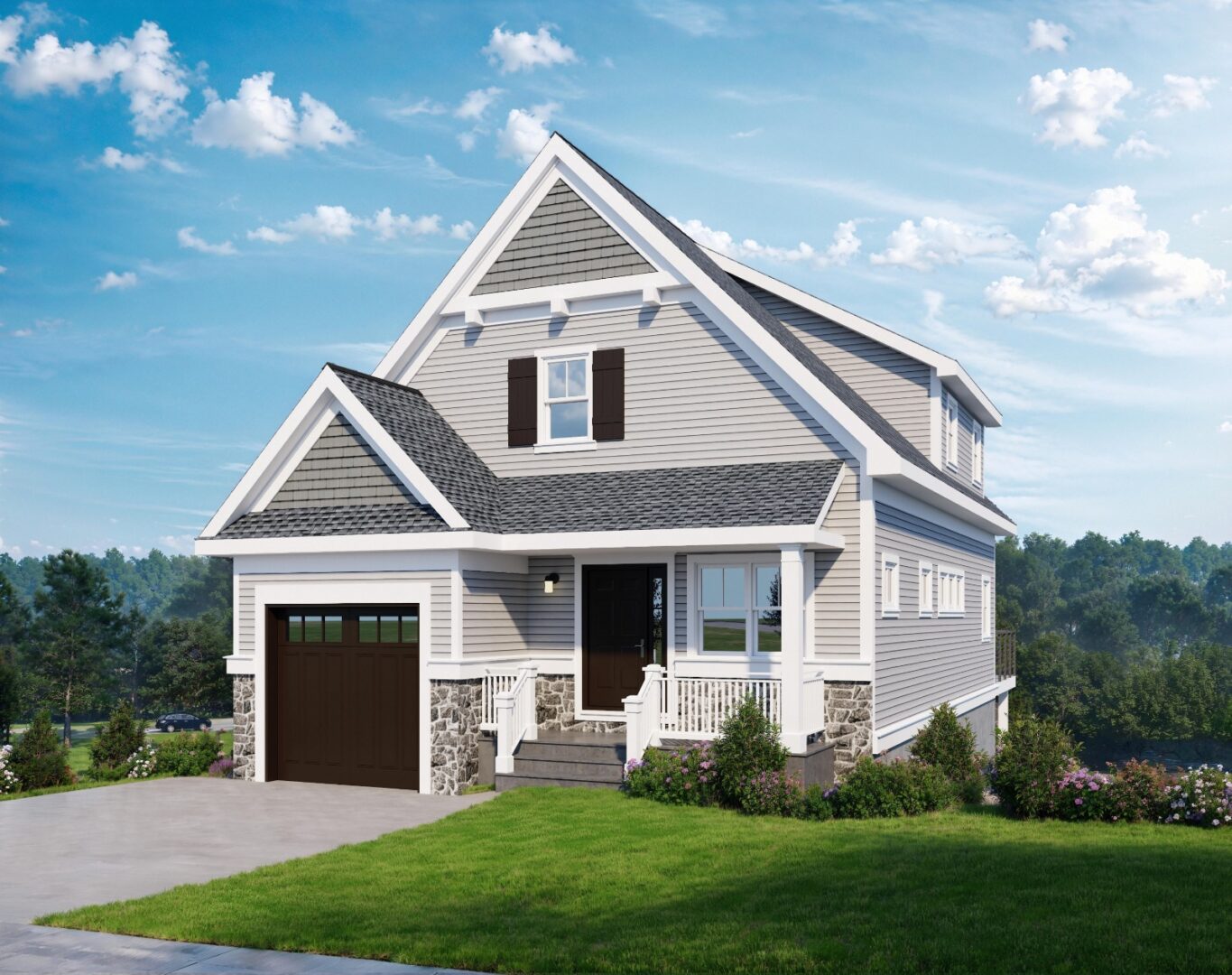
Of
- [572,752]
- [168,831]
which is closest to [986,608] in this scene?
[572,752]

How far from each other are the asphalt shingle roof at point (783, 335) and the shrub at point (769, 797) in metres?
5.94

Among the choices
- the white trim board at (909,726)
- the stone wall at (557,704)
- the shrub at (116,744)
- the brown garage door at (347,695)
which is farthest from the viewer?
the shrub at (116,744)

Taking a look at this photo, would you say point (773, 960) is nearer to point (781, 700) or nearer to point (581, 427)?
point (781, 700)

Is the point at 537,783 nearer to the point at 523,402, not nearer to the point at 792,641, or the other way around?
the point at 792,641

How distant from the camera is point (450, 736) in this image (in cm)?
1689

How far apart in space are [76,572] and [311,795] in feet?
198

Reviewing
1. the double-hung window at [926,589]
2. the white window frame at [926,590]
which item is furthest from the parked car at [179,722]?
the double-hung window at [926,589]

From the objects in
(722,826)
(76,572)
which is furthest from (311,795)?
(76,572)

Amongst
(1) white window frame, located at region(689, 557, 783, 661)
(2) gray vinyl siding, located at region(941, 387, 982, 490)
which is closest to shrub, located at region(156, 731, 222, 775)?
(1) white window frame, located at region(689, 557, 783, 661)

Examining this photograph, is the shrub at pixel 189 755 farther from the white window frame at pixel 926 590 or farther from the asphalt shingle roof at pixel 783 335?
the white window frame at pixel 926 590

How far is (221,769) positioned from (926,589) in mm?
12487

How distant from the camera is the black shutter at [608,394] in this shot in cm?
1906

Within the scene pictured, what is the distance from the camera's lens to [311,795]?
16828mm

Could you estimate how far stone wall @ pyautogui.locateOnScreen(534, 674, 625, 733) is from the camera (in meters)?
18.5
